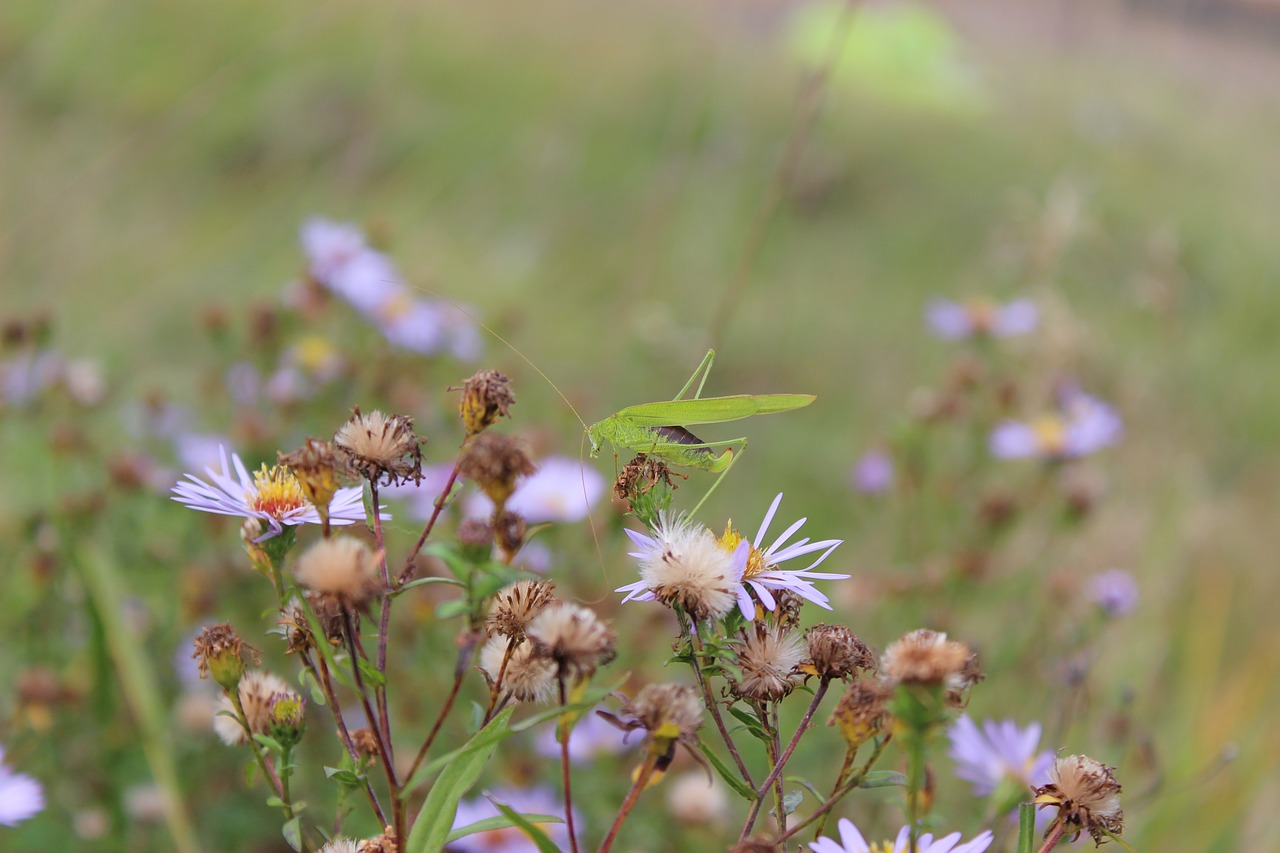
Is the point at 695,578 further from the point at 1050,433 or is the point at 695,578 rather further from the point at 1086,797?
the point at 1050,433

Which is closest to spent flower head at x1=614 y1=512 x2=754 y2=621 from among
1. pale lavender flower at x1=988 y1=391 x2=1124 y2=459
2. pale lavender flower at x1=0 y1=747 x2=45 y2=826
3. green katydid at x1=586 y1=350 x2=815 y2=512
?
green katydid at x1=586 y1=350 x2=815 y2=512

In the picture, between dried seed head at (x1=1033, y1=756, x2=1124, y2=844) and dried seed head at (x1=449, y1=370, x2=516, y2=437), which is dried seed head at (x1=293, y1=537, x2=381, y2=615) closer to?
dried seed head at (x1=449, y1=370, x2=516, y2=437)

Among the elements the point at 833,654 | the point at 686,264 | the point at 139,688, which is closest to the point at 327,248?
the point at 139,688

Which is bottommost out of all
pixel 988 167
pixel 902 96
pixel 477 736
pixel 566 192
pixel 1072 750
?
pixel 477 736

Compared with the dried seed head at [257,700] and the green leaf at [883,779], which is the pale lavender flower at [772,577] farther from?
the dried seed head at [257,700]

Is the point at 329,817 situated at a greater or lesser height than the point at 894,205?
lesser

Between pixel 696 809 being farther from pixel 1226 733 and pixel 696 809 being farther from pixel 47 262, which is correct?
pixel 47 262

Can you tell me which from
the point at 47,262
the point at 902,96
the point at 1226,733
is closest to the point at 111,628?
the point at 1226,733
